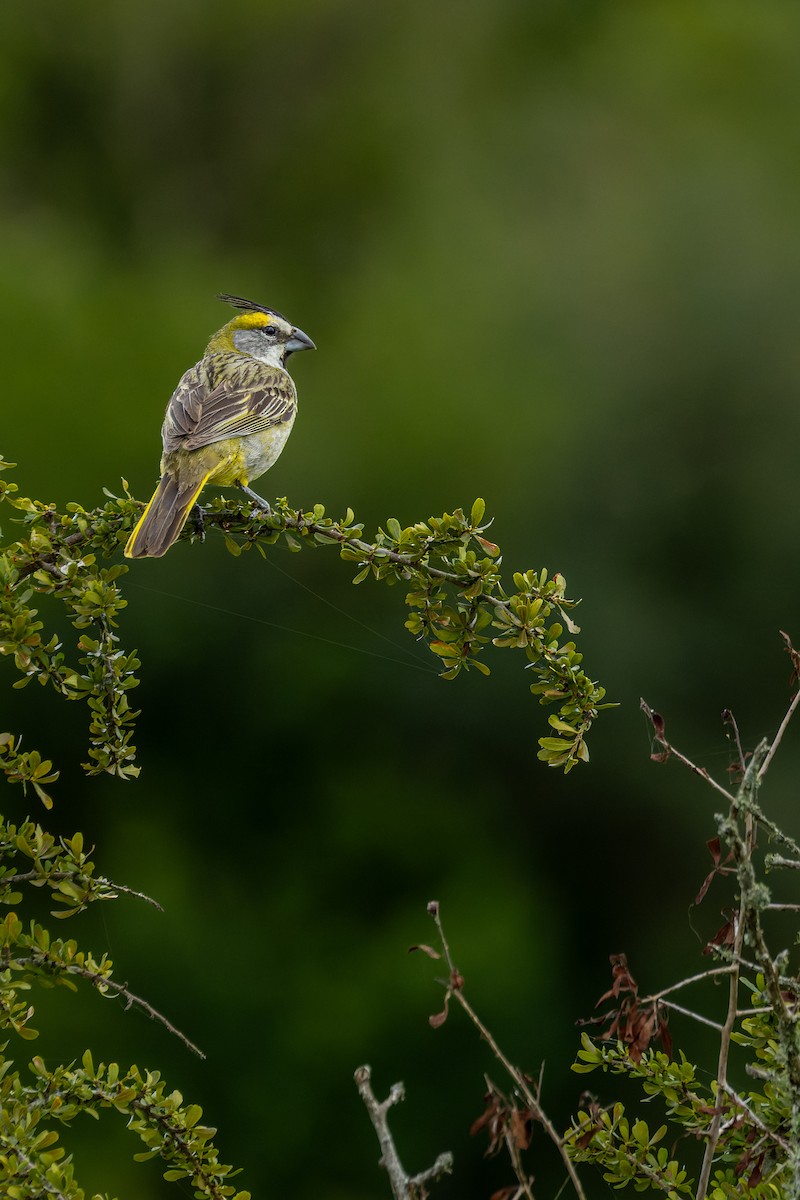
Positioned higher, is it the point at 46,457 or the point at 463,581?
the point at 463,581

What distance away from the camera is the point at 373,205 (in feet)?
65.8

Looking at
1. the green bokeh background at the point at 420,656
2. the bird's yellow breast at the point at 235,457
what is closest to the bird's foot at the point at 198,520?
the bird's yellow breast at the point at 235,457

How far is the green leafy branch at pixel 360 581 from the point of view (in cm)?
257

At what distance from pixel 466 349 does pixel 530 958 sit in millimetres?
6038

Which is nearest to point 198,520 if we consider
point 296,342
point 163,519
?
point 163,519

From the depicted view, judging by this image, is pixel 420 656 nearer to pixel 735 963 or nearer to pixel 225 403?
pixel 225 403

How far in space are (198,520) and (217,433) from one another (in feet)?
1.93

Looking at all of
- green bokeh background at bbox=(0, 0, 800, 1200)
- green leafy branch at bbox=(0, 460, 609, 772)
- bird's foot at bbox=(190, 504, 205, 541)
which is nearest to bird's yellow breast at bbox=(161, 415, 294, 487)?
bird's foot at bbox=(190, 504, 205, 541)

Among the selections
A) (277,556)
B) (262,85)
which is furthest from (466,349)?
(262,85)

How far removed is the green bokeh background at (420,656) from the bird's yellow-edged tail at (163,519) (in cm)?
459

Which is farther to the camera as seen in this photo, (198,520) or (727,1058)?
(198,520)

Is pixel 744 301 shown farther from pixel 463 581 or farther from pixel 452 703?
pixel 463 581

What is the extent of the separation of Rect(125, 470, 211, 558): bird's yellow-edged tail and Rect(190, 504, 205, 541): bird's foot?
6 centimetres

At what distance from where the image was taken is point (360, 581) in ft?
9.12
